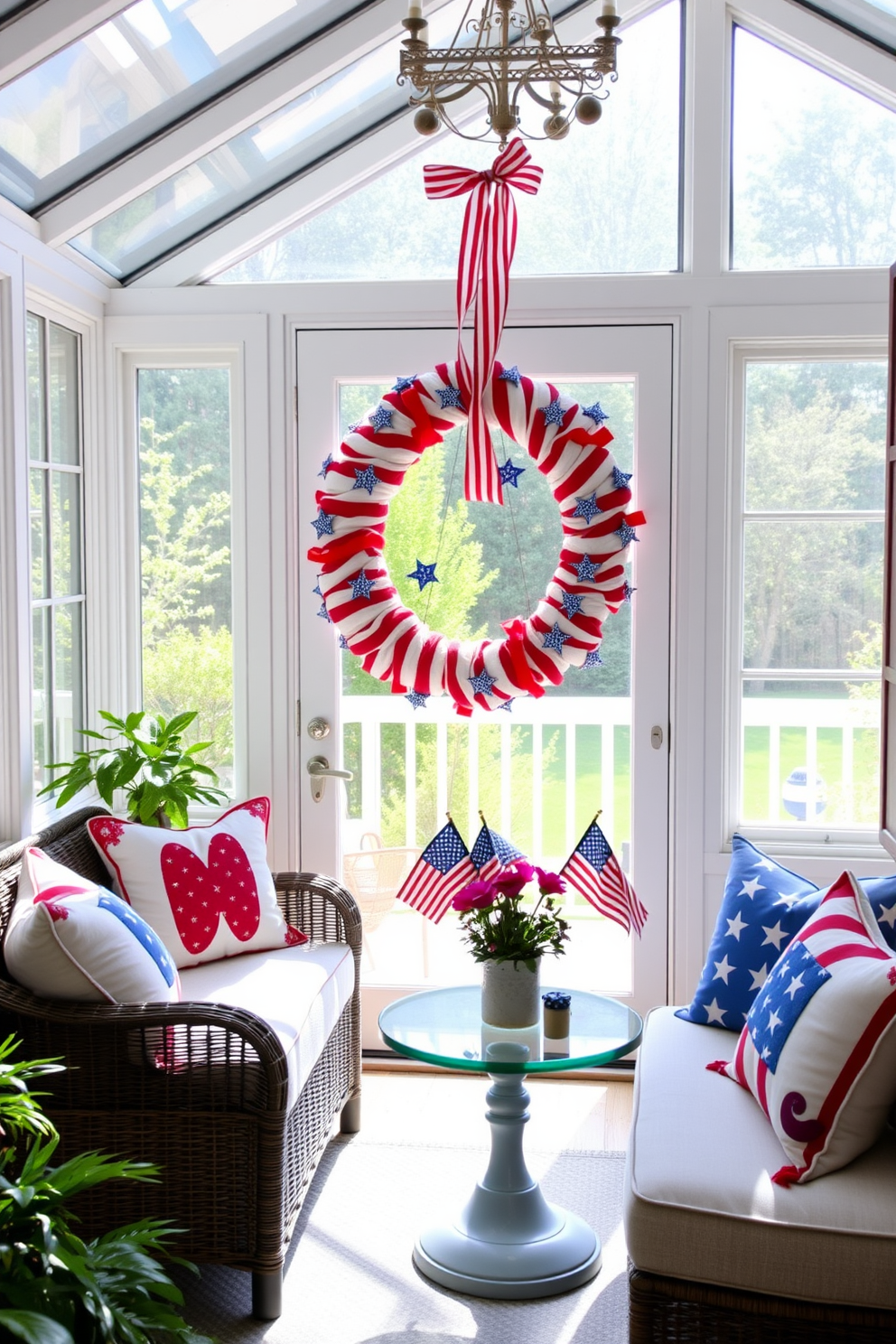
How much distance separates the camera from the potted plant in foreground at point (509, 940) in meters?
2.53

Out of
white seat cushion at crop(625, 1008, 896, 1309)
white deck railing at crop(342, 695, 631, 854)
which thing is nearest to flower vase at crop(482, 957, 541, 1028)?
white seat cushion at crop(625, 1008, 896, 1309)

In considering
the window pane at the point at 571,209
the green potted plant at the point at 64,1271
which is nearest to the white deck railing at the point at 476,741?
the window pane at the point at 571,209

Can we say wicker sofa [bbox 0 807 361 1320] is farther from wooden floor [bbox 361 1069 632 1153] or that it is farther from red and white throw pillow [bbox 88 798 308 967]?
wooden floor [bbox 361 1069 632 1153]

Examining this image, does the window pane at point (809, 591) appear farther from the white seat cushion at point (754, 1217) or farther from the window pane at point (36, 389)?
the window pane at point (36, 389)

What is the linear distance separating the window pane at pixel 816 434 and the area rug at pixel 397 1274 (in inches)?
68.4

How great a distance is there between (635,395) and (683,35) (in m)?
0.92

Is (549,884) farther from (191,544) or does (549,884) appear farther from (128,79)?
(128,79)

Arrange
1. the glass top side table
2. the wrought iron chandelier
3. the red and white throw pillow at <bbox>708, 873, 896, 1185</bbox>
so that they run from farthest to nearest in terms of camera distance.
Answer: the glass top side table → the red and white throw pillow at <bbox>708, 873, 896, 1185</bbox> → the wrought iron chandelier

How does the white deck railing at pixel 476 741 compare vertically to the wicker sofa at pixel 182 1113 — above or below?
above

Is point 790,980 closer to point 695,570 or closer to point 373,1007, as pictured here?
point 695,570

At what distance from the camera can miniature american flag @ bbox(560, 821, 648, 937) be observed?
9.59 ft

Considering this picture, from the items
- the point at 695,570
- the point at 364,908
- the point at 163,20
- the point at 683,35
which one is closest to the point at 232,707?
the point at 364,908

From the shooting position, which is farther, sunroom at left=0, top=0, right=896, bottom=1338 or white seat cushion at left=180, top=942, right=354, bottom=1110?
sunroom at left=0, top=0, right=896, bottom=1338

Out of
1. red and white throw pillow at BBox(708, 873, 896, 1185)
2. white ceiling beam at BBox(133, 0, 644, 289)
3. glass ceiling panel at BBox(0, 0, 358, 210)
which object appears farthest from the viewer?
white ceiling beam at BBox(133, 0, 644, 289)
